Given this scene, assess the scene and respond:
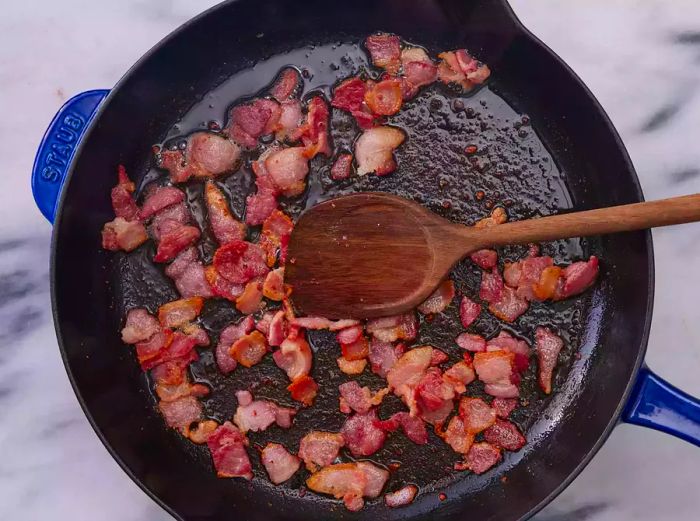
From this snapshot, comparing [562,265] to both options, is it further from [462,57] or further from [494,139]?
[462,57]

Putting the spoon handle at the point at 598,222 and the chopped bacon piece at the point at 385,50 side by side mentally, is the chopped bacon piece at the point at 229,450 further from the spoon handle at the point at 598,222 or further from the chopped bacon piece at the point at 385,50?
the chopped bacon piece at the point at 385,50

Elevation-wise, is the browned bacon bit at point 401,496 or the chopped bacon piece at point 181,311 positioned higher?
the chopped bacon piece at point 181,311

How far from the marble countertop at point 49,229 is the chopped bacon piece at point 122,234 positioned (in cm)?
15

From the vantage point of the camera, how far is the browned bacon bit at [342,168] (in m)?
1.25

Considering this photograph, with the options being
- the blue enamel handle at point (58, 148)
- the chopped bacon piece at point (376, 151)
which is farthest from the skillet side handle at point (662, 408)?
the blue enamel handle at point (58, 148)

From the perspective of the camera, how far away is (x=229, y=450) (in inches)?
49.3

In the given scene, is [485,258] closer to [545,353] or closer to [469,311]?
[469,311]

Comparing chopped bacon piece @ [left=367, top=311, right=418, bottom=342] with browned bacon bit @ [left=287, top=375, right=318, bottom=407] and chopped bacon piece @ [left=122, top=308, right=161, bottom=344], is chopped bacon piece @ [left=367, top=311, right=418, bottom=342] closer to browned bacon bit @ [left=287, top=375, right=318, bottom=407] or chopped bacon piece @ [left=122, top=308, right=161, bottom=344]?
browned bacon bit @ [left=287, top=375, right=318, bottom=407]

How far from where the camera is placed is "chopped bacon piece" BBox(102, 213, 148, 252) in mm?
1256

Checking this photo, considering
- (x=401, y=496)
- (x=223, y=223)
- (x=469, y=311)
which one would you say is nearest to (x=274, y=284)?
(x=223, y=223)

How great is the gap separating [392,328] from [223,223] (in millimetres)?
378

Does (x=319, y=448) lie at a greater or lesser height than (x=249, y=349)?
lesser

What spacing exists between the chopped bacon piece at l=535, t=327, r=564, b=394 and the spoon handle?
0.77 ft

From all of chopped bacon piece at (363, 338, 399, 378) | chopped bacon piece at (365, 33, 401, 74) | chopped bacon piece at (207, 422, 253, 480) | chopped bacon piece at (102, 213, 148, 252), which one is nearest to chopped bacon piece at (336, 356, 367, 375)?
chopped bacon piece at (363, 338, 399, 378)
